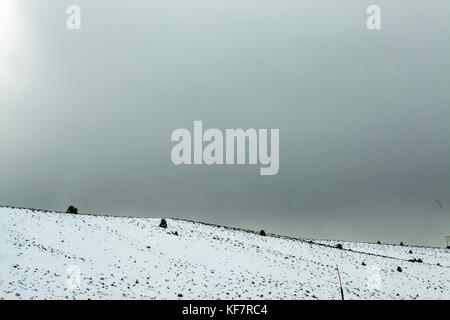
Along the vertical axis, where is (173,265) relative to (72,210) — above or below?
below

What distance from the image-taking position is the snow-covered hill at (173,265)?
2415 centimetres

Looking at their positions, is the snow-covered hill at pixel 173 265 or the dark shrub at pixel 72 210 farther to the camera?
the dark shrub at pixel 72 210

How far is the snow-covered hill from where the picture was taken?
24155 millimetres

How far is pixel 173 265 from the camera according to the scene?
3131cm

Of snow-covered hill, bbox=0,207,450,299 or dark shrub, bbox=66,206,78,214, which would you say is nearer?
snow-covered hill, bbox=0,207,450,299

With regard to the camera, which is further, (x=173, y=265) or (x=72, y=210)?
(x=72, y=210)
